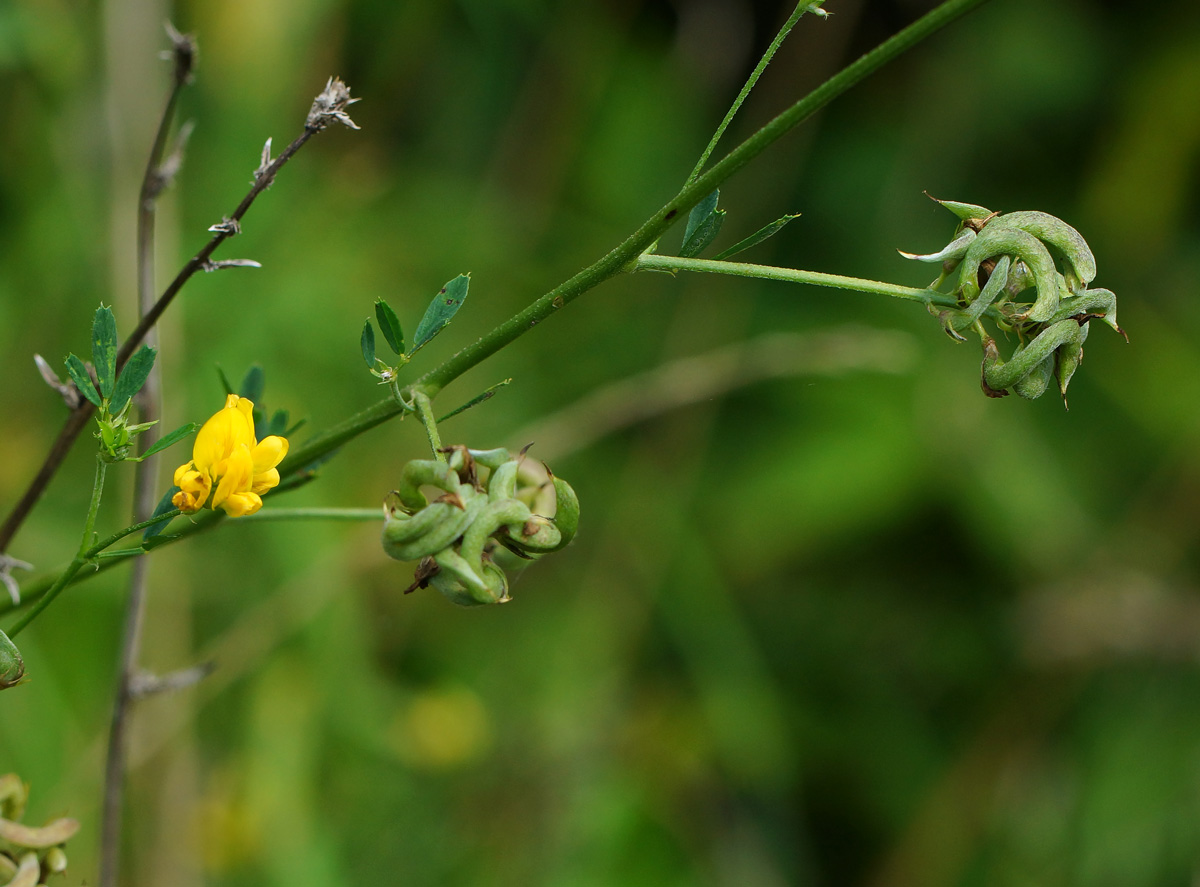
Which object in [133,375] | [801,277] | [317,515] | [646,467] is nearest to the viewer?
[801,277]

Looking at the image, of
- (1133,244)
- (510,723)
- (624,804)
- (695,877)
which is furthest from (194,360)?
(1133,244)

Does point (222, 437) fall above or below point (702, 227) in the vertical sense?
below

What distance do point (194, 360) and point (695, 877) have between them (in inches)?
80.0

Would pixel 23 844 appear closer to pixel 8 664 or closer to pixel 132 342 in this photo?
pixel 8 664

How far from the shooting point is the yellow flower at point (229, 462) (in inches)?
31.8

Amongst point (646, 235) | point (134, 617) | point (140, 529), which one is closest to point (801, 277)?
point (646, 235)

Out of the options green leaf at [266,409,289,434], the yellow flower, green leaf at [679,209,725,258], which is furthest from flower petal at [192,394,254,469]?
green leaf at [679,209,725,258]

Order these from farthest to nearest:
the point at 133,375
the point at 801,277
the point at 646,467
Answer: the point at 646,467 → the point at 133,375 → the point at 801,277

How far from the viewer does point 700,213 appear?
2.92 ft

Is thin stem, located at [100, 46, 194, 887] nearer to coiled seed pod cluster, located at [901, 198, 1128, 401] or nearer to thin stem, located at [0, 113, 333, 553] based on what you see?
thin stem, located at [0, 113, 333, 553]

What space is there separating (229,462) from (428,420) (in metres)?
0.17

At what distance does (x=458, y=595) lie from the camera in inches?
30.9

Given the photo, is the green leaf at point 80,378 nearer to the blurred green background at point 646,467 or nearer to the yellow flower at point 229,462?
the yellow flower at point 229,462

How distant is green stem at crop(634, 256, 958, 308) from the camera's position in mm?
758
